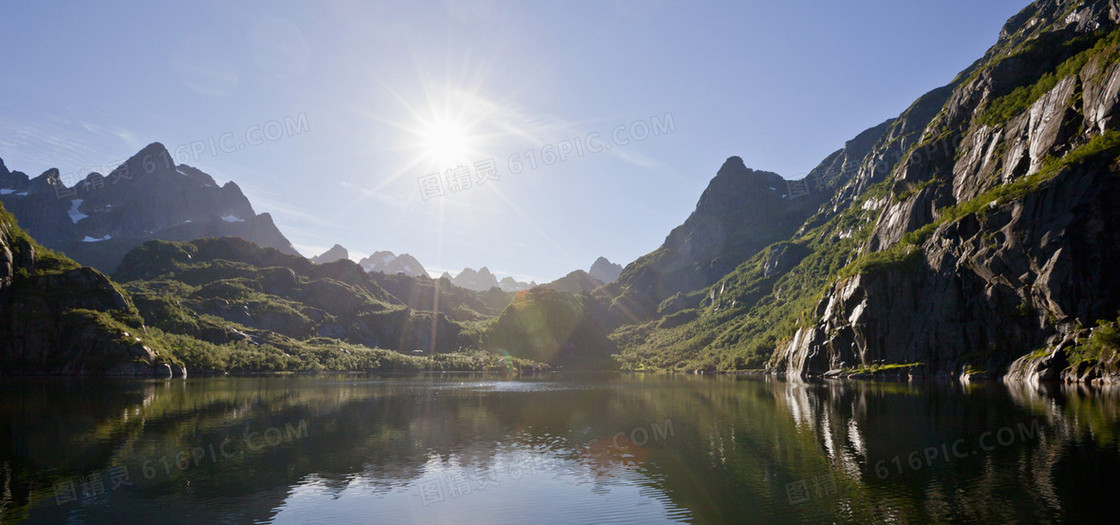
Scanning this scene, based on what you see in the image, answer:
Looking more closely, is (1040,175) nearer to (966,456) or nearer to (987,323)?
(987,323)

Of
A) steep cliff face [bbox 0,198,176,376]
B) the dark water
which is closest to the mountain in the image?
the dark water

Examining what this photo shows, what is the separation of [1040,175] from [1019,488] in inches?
5513

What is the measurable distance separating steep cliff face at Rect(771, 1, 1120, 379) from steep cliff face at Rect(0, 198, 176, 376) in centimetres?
24507

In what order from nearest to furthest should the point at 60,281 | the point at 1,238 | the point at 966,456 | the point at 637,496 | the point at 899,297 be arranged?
the point at 637,496
the point at 966,456
the point at 899,297
the point at 1,238
the point at 60,281

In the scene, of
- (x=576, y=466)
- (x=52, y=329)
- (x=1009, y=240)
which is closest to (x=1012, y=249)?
(x=1009, y=240)

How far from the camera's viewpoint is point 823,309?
199 meters

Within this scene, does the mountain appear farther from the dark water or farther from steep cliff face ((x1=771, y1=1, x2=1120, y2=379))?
the dark water

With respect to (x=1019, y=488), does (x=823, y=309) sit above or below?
above

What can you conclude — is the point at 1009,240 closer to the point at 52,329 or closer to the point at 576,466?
the point at 576,466

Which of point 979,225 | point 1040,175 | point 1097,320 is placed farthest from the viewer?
point 979,225

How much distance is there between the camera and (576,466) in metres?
43.1

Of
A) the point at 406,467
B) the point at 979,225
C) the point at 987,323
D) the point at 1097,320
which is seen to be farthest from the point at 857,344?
the point at 406,467

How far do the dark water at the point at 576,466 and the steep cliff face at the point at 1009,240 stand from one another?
56.8 metres

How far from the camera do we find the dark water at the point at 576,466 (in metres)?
29.7
